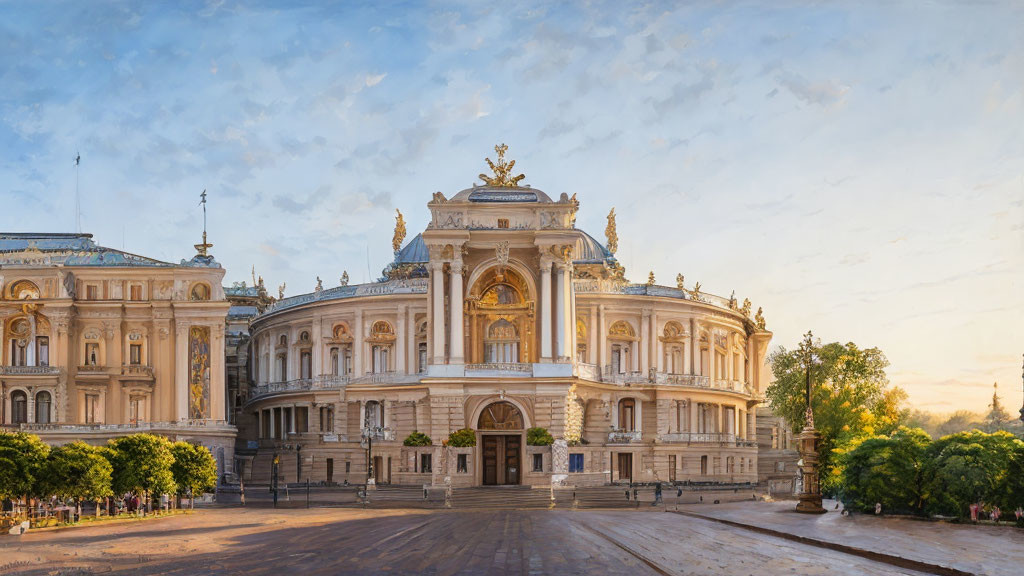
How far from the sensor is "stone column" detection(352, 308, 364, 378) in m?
94.1

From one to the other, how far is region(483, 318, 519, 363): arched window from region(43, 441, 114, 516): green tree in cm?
3582

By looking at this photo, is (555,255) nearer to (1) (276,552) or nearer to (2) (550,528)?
(2) (550,528)

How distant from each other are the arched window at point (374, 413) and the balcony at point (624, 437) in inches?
682

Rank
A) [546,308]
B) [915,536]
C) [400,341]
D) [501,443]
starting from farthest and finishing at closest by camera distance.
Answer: [400,341], [546,308], [501,443], [915,536]

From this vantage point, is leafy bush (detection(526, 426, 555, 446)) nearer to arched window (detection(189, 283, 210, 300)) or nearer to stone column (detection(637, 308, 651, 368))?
stone column (detection(637, 308, 651, 368))

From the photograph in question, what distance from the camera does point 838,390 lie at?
106 metres

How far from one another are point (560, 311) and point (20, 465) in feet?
123

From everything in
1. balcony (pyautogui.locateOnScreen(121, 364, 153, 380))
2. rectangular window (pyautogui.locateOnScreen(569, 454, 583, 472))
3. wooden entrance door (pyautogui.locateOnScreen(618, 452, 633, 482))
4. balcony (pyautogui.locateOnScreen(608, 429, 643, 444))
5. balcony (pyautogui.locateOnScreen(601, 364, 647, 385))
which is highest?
balcony (pyautogui.locateOnScreen(121, 364, 153, 380))

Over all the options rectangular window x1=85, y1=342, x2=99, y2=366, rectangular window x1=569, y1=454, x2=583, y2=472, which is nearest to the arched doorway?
rectangular window x1=569, y1=454, x2=583, y2=472

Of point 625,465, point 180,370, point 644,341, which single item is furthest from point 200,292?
point 644,341

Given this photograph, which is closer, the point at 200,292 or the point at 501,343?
the point at 501,343

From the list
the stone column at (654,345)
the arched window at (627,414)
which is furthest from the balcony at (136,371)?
the stone column at (654,345)

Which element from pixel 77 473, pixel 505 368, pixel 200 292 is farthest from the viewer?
pixel 200 292

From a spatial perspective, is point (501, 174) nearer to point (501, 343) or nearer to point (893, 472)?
point (501, 343)
